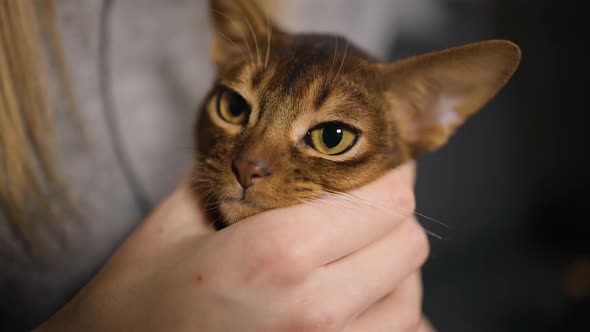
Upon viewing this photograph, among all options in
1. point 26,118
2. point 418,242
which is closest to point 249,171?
point 418,242

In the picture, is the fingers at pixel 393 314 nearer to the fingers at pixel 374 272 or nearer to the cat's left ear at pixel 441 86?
the fingers at pixel 374 272

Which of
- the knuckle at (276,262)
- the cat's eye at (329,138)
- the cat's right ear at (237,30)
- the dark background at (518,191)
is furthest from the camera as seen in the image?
the dark background at (518,191)

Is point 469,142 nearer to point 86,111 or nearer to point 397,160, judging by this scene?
point 397,160

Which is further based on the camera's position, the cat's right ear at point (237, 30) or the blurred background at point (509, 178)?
the blurred background at point (509, 178)

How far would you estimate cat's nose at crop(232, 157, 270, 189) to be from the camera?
647 millimetres

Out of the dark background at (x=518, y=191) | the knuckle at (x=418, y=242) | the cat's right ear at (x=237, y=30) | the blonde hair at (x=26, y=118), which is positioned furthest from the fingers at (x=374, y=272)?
the blonde hair at (x=26, y=118)

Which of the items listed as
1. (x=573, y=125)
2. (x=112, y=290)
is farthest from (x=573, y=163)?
(x=112, y=290)

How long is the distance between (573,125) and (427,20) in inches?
21.4

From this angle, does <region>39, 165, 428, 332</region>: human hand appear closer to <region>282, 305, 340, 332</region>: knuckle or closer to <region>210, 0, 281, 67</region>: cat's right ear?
<region>282, 305, 340, 332</region>: knuckle

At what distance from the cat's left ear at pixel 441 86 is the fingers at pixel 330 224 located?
0.51ft

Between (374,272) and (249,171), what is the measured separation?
265 millimetres

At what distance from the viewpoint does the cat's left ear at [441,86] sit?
68cm

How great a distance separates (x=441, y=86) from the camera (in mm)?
792

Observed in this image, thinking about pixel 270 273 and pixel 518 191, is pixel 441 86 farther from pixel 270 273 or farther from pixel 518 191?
pixel 518 191
